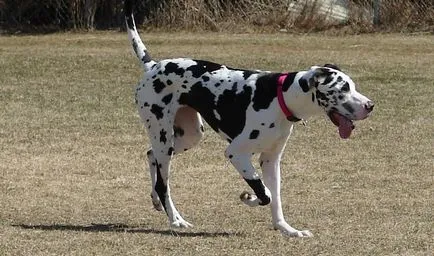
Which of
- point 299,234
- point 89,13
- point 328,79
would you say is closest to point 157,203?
point 299,234

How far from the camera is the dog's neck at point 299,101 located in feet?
22.4

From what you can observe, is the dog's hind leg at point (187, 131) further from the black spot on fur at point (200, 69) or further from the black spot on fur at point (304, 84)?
the black spot on fur at point (304, 84)

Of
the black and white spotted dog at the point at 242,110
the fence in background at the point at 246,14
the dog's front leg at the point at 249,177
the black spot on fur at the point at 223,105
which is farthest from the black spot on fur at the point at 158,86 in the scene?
the fence in background at the point at 246,14

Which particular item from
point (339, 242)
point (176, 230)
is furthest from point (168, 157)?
point (339, 242)

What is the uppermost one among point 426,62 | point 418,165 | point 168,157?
point 168,157

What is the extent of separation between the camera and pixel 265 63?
17078 millimetres

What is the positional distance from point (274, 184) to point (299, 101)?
2.19 ft

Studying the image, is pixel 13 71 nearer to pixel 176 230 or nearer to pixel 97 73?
pixel 97 73

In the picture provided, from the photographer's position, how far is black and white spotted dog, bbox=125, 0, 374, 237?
6.80 m

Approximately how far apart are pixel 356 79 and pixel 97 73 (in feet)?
11.8

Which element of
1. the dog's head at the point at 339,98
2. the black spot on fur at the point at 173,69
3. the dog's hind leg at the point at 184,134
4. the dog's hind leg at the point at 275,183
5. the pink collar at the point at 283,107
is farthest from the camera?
the dog's hind leg at the point at 184,134

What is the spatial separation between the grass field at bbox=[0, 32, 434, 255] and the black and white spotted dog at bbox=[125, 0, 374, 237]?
338 millimetres

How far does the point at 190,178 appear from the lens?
357 inches

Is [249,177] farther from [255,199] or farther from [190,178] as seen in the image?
[190,178]
